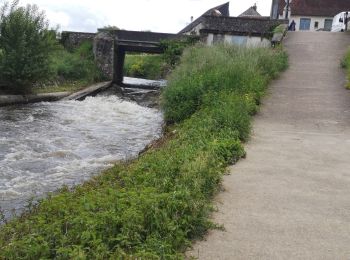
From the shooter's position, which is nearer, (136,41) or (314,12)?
(136,41)

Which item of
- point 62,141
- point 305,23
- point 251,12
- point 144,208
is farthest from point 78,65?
point 251,12

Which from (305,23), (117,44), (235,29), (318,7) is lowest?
(117,44)

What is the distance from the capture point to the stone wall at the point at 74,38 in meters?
32.9

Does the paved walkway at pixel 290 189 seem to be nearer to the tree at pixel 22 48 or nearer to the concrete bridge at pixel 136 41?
the tree at pixel 22 48

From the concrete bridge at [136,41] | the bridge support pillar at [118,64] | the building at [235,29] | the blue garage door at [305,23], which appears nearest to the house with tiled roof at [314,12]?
the blue garage door at [305,23]

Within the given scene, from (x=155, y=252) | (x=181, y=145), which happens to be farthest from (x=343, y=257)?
(x=181, y=145)

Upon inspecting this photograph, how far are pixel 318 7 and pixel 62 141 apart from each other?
49146 millimetres

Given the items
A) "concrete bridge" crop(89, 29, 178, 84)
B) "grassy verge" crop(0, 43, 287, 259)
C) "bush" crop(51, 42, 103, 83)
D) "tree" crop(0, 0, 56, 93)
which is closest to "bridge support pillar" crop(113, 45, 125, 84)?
"concrete bridge" crop(89, 29, 178, 84)

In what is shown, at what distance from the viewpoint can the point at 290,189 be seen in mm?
6180

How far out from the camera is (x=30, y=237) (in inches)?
159

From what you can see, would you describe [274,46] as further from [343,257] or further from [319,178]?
[343,257]

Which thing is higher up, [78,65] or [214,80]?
[214,80]

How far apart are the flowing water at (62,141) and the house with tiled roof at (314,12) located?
130 feet

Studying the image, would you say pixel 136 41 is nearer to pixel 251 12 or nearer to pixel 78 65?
pixel 78 65
